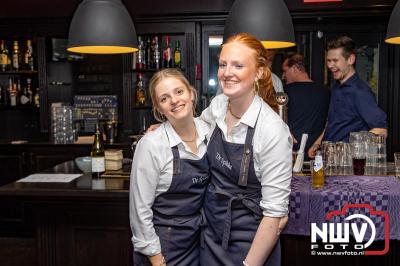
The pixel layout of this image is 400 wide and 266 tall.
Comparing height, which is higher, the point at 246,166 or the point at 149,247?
the point at 246,166

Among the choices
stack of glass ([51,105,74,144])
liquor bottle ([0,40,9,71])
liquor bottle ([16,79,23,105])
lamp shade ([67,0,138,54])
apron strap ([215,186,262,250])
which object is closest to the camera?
apron strap ([215,186,262,250])

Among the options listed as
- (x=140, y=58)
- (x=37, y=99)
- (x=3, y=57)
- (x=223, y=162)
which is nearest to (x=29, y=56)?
(x=3, y=57)

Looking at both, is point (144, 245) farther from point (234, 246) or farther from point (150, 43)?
point (150, 43)

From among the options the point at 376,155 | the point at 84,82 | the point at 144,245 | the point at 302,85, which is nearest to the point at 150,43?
the point at 84,82

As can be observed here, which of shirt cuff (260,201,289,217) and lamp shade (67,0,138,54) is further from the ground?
lamp shade (67,0,138,54)

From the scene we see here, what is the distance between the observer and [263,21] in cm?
269

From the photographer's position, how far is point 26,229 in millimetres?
5035

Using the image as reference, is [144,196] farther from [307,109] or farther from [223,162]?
[307,109]

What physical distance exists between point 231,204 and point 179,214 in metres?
0.24

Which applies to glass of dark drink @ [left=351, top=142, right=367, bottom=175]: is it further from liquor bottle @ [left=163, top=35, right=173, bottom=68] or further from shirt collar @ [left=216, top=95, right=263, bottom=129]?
liquor bottle @ [left=163, top=35, right=173, bottom=68]

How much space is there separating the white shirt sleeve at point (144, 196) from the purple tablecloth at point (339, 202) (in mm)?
791

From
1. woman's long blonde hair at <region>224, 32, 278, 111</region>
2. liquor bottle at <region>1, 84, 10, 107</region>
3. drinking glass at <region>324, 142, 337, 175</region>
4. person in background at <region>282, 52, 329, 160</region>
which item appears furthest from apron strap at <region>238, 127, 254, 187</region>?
liquor bottle at <region>1, 84, 10, 107</region>

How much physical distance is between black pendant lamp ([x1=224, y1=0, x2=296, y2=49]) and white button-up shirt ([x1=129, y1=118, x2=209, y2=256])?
967 millimetres

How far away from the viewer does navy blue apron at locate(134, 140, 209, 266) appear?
6.57ft
